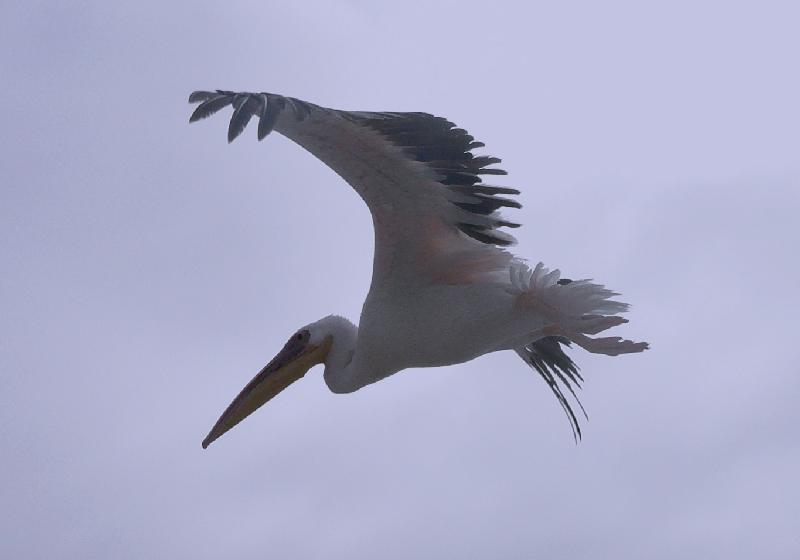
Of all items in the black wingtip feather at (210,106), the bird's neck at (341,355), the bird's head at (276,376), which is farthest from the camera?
the bird's head at (276,376)

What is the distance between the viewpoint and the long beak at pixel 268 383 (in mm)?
11320

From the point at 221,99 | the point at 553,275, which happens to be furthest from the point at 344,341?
the point at 221,99

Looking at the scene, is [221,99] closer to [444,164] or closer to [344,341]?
[444,164]

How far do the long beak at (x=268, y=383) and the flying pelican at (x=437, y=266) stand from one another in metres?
0.74

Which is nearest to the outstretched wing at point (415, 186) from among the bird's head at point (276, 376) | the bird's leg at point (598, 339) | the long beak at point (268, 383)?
the bird's leg at point (598, 339)

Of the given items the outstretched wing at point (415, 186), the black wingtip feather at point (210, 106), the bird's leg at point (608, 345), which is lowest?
the bird's leg at point (608, 345)

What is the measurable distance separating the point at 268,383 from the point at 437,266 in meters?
2.30

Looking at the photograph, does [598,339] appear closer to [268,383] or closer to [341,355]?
[341,355]

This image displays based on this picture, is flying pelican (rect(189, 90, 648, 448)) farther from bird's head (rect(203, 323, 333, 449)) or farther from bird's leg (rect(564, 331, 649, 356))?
bird's head (rect(203, 323, 333, 449))

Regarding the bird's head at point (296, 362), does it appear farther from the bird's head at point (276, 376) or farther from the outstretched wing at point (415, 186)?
the outstretched wing at point (415, 186)

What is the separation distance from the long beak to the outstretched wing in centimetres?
155

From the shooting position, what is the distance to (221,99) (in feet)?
25.9

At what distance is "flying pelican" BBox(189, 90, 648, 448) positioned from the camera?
30.0 ft

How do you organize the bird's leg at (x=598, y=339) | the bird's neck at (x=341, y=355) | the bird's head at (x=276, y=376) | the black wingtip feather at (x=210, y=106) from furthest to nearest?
the bird's head at (x=276, y=376) < the bird's neck at (x=341, y=355) < the bird's leg at (x=598, y=339) < the black wingtip feather at (x=210, y=106)
